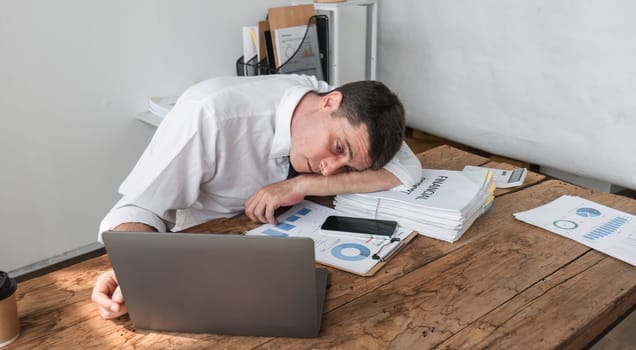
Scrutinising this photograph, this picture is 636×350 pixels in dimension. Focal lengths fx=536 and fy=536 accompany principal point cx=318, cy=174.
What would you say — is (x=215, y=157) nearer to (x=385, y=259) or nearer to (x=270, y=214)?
(x=270, y=214)

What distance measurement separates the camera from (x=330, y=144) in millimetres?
1284

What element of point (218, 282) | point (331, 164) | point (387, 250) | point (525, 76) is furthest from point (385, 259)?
point (525, 76)

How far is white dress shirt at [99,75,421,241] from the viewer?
50.8 inches

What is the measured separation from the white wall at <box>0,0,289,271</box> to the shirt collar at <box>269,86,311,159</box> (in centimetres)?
123

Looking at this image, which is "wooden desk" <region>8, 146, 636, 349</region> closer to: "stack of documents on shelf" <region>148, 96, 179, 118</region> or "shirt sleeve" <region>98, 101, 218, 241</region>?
"shirt sleeve" <region>98, 101, 218, 241</region>

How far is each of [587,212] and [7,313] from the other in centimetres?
128

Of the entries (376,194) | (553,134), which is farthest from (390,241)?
(553,134)

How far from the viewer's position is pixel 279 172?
1515 millimetres

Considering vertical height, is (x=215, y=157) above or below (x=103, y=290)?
above

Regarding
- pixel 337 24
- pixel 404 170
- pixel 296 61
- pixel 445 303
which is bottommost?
pixel 445 303

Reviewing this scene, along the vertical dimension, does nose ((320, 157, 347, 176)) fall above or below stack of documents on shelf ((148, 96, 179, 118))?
above

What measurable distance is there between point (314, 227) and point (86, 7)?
1560 millimetres

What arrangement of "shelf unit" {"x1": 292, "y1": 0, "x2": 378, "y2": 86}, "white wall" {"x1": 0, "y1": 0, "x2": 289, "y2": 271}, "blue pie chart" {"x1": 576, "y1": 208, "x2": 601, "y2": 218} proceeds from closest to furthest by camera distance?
"blue pie chart" {"x1": 576, "y1": 208, "x2": 601, "y2": 218}, "white wall" {"x1": 0, "y1": 0, "x2": 289, "y2": 271}, "shelf unit" {"x1": 292, "y1": 0, "x2": 378, "y2": 86}

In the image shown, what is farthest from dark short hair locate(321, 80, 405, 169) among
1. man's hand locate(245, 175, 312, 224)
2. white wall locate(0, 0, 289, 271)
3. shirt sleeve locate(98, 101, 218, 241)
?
white wall locate(0, 0, 289, 271)
